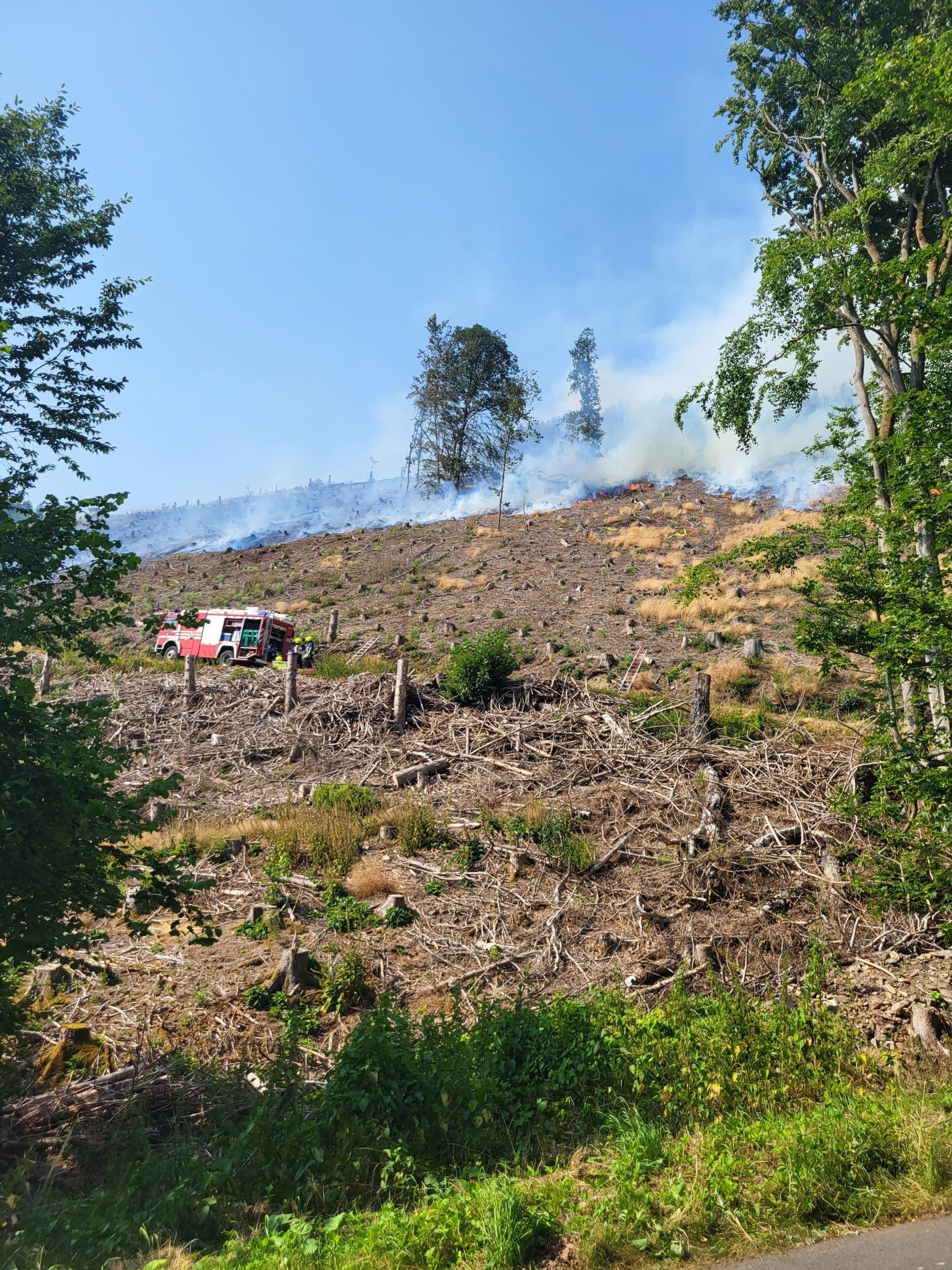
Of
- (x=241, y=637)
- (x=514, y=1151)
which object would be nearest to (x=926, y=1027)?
(x=514, y=1151)

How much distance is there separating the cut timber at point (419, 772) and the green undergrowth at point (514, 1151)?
6745mm

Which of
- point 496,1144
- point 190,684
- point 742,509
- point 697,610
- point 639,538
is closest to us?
point 496,1144

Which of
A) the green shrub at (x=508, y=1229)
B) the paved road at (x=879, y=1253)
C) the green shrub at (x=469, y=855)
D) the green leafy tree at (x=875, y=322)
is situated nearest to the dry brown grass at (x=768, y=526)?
the green leafy tree at (x=875, y=322)

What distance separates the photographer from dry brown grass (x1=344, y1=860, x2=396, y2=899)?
1112 cm

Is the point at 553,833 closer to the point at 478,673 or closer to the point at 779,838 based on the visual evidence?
the point at 779,838

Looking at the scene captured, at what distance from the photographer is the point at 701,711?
13961mm

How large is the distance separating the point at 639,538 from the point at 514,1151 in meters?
33.3

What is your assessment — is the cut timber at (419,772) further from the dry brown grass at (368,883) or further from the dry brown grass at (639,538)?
the dry brown grass at (639,538)

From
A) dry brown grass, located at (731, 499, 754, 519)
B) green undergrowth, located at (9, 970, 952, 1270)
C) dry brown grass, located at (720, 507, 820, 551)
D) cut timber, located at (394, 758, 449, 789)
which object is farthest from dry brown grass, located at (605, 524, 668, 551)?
green undergrowth, located at (9, 970, 952, 1270)

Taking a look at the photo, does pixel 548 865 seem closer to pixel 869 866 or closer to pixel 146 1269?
pixel 869 866

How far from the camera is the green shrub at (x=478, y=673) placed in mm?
16828

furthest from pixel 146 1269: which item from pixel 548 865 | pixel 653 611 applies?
pixel 653 611

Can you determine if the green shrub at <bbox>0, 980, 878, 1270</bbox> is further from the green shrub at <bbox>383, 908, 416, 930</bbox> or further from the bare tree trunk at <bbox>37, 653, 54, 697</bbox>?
the bare tree trunk at <bbox>37, 653, 54, 697</bbox>

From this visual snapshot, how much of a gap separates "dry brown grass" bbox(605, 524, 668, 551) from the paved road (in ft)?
105
